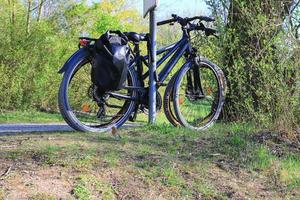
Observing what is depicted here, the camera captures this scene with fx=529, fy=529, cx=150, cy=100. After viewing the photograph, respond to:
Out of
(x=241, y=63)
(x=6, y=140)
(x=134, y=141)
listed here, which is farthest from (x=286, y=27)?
(x=6, y=140)

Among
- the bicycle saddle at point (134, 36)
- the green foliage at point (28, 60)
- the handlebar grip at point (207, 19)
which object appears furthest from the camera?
the green foliage at point (28, 60)

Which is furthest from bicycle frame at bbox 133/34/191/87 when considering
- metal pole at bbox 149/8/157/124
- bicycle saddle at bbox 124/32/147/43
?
bicycle saddle at bbox 124/32/147/43

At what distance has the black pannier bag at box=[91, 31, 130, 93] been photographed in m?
5.28

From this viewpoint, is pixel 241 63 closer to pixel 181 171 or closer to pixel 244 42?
pixel 244 42

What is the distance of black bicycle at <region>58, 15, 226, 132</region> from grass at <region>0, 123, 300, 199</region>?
21.0 inches

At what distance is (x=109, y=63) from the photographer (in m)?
5.28

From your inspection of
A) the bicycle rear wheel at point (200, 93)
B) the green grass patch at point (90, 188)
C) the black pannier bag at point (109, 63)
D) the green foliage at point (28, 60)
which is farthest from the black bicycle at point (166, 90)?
the green foliage at point (28, 60)

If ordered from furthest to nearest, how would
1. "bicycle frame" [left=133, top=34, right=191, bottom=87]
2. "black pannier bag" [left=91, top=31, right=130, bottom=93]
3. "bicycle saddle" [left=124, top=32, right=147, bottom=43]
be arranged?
Answer: "bicycle frame" [left=133, top=34, right=191, bottom=87] → "bicycle saddle" [left=124, top=32, right=147, bottom=43] → "black pannier bag" [left=91, top=31, right=130, bottom=93]

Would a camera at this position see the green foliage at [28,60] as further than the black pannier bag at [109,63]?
Yes

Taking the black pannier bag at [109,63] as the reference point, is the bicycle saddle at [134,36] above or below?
above

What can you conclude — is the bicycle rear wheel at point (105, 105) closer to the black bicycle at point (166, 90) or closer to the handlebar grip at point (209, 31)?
the black bicycle at point (166, 90)

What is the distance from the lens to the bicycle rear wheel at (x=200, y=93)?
6.24m

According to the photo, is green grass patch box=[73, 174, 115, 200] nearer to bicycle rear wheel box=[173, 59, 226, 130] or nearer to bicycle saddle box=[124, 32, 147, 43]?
bicycle saddle box=[124, 32, 147, 43]

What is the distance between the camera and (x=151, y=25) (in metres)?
6.14
